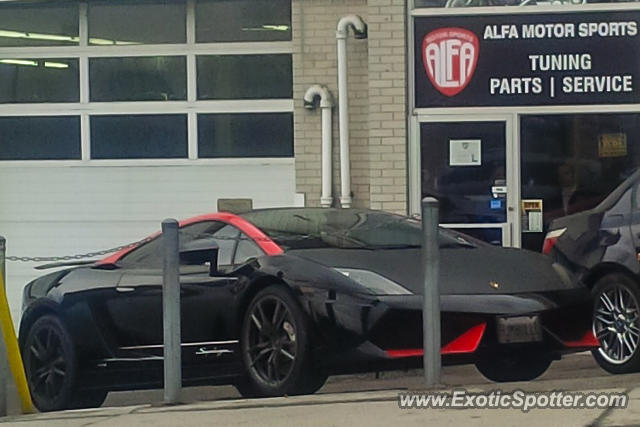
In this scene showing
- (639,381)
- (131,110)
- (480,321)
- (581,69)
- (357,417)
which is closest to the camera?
(357,417)

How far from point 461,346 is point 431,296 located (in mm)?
508

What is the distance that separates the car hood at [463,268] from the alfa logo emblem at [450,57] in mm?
4964

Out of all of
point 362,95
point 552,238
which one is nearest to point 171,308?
point 552,238

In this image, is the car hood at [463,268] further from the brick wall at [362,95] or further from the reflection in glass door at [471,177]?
the brick wall at [362,95]

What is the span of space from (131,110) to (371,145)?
294 centimetres

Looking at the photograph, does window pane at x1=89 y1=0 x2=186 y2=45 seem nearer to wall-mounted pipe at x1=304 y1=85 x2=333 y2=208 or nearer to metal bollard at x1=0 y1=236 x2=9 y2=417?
wall-mounted pipe at x1=304 y1=85 x2=333 y2=208

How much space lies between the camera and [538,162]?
1244cm

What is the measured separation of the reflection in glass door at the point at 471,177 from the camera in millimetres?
12430

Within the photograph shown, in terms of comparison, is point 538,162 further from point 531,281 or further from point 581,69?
point 531,281

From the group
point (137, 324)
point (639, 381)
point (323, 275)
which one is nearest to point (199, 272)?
point (137, 324)

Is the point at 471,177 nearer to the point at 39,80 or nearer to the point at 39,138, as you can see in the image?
the point at 39,138

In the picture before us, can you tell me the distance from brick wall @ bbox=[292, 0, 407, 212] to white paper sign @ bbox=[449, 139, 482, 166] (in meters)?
0.54

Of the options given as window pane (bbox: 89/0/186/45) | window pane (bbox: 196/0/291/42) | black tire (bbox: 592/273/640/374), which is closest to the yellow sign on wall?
window pane (bbox: 196/0/291/42)

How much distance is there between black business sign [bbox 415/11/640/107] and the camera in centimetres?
1231
